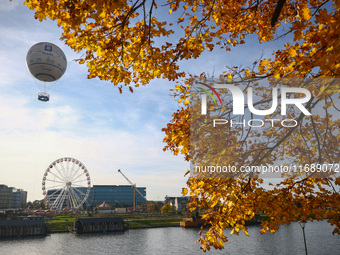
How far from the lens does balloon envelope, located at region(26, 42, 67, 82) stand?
56344mm

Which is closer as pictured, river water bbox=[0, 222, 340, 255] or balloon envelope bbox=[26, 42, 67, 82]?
river water bbox=[0, 222, 340, 255]

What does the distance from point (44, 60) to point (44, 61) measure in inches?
7.5

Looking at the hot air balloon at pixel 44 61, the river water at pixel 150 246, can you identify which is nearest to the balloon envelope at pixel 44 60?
the hot air balloon at pixel 44 61

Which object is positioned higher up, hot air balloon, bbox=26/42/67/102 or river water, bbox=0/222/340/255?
hot air balloon, bbox=26/42/67/102

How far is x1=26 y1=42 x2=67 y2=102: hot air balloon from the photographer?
56.3 metres

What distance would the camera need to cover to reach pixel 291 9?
8195 mm

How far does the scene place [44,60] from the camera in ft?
185

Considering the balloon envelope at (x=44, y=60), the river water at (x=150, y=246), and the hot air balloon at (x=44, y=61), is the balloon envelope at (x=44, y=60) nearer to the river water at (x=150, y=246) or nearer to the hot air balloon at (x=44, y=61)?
the hot air balloon at (x=44, y=61)

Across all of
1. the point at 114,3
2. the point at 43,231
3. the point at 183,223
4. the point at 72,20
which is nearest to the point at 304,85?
the point at 114,3

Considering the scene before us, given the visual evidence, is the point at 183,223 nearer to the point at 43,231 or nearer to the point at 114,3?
the point at 43,231

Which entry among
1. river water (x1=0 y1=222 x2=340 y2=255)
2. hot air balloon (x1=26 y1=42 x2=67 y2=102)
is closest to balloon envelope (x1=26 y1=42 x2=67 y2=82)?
hot air balloon (x1=26 y1=42 x2=67 y2=102)

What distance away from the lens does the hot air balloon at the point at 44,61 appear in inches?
2218

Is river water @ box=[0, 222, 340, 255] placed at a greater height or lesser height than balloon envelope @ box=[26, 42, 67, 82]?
lesser

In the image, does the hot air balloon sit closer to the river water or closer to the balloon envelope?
the balloon envelope
